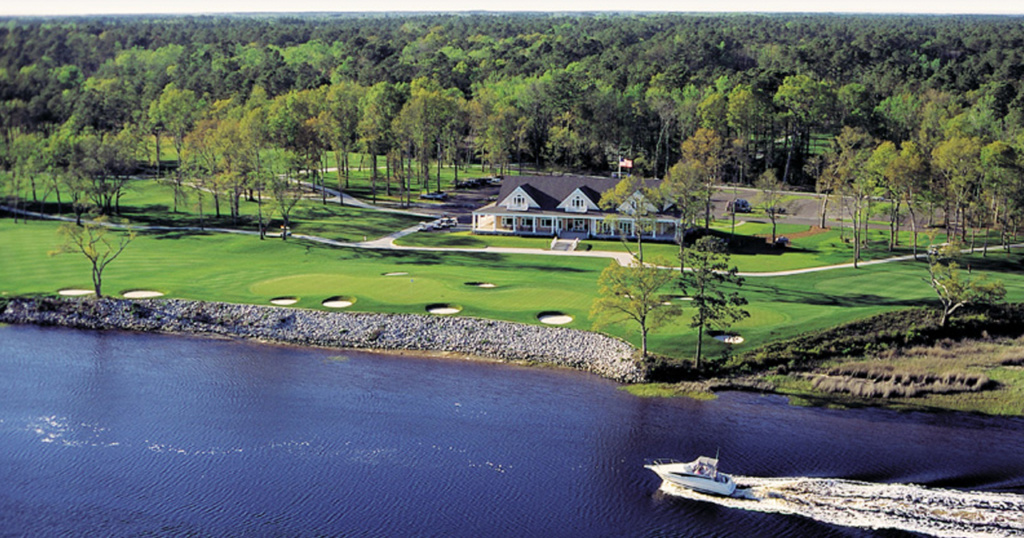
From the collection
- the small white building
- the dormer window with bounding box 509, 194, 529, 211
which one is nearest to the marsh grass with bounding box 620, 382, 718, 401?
the small white building

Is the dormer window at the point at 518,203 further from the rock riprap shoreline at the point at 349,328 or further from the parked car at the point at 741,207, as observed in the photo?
the rock riprap shoreline at the point at 349,328

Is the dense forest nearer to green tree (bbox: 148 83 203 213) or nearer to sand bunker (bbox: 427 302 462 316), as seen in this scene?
green tree (bbox: 148 83 203 213)

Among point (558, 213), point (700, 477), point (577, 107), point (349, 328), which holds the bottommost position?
point (700, 477)

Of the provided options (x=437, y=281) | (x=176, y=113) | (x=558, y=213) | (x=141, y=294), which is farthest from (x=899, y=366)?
(x=176, y=113)

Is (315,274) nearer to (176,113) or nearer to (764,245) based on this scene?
(764,245)

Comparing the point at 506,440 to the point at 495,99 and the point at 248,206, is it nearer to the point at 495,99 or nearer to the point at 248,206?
the point at 248,206

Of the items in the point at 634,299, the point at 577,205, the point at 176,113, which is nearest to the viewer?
the point at 634,299

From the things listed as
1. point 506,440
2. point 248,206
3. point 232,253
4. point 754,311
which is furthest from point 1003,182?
point 248,206
